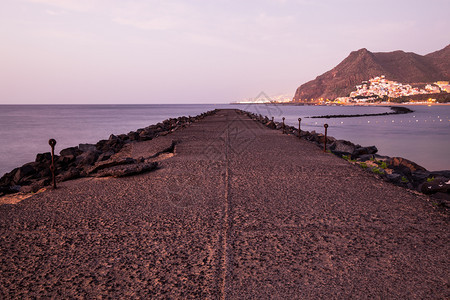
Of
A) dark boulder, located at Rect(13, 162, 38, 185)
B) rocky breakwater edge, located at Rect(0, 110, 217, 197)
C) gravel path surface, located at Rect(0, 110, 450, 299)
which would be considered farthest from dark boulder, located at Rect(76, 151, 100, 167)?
gravel path surface, located at Rect(0, 110, 450, 299)

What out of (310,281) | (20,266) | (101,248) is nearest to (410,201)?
(310,281)

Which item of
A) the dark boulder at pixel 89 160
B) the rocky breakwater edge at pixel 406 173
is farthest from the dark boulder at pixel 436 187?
the dark boulder at pixel 89 160

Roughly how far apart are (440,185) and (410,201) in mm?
1748

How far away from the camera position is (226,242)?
3664 millimetres

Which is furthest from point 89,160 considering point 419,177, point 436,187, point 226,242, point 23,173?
point 419,177

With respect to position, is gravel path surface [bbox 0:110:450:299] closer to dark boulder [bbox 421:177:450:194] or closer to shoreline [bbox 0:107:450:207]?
dark boulder [bbox 421:177:450:194]

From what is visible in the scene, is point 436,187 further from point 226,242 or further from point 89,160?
point 89,160

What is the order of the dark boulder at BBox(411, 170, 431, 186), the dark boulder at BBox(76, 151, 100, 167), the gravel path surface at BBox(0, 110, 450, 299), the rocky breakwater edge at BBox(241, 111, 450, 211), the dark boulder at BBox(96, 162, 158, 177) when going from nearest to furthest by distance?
the gravel path surface at BBox(0, 110, 450, 299) < the rocky breakwater edge at BBox(241, 111, 450, 211) < the dark boulder at BBox(96, 162, 158, 177) < the dark boulder at BBox(411, 170, 431, 186) < the dark boulder at BBox(76, 151, 100, 167)

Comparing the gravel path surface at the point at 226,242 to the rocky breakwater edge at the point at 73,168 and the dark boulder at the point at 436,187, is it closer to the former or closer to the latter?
the dark boulder at the point at 436,187

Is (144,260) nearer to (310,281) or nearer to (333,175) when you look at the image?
(310,281)

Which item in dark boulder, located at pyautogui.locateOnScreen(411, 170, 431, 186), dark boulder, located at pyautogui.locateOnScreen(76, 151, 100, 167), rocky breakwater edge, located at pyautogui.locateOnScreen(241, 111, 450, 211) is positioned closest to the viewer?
rocky breakwater edge, located at pyautogui.locateOnScreen(241, 111, 450, 211)

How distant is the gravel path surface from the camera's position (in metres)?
2.82

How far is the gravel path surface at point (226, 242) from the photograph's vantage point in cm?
282

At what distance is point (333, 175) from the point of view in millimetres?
7352
